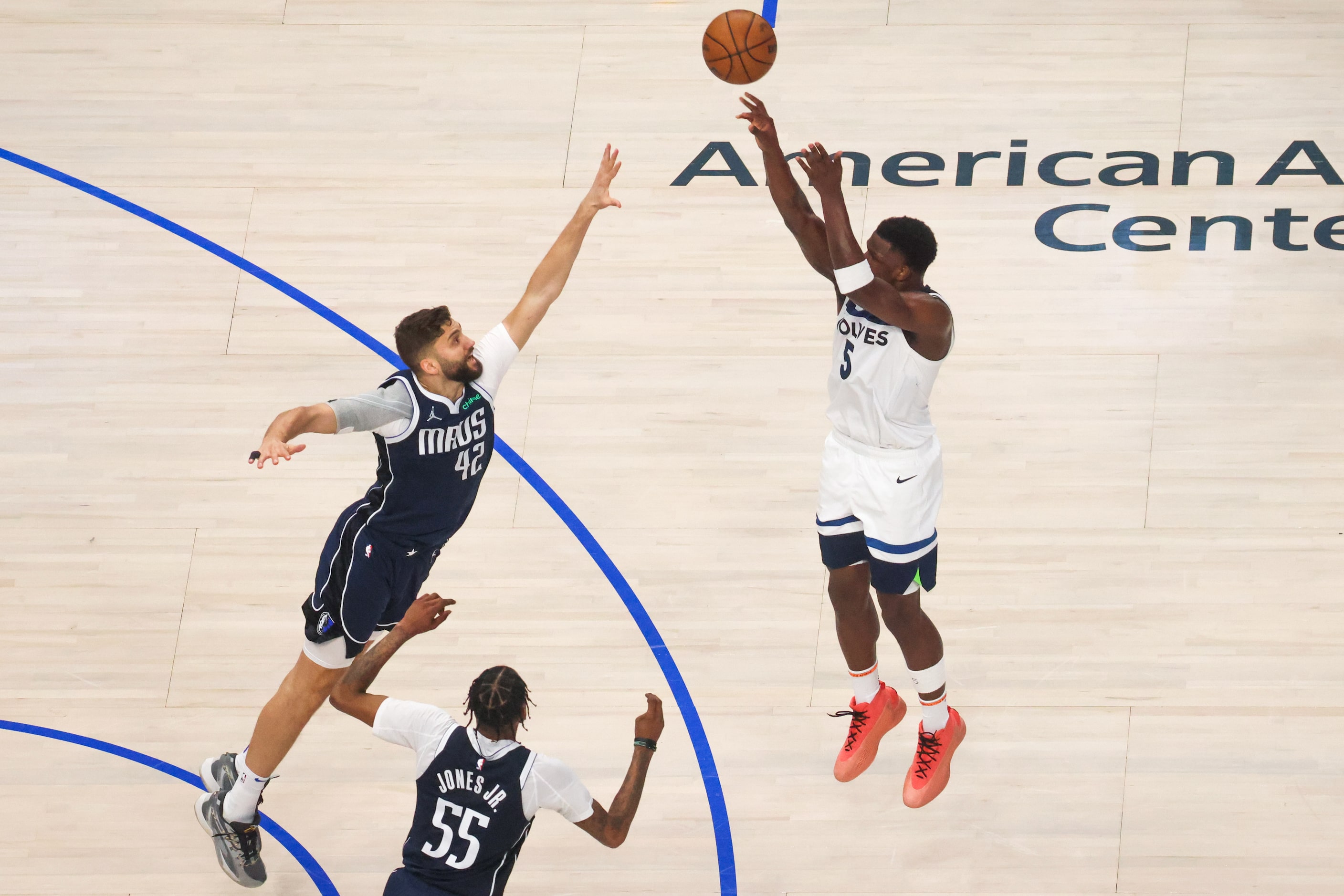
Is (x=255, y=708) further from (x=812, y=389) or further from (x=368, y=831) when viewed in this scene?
(x=812, y=389)

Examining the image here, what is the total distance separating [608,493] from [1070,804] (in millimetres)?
2803

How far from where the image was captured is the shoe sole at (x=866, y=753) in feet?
22.6

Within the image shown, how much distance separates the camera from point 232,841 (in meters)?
7.03

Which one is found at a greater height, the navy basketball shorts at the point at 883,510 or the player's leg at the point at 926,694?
the navy basketball shorts at the point at 883,510

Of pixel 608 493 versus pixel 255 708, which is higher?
pixel 608 493

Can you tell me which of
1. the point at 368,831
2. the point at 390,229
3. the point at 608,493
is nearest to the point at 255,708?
the point at 368,831

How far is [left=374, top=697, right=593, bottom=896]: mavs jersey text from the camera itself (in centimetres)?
586

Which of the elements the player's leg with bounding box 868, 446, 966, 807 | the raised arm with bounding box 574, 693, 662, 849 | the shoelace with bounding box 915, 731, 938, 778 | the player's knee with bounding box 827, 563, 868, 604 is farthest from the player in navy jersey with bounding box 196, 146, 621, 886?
the shoelace with bounding box 915, 731, 938, 778

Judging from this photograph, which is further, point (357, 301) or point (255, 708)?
point (357, 301)

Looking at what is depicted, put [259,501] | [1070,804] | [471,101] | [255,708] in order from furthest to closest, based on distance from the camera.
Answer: [471,101]
[259,501]
[255,708]
[1070,804]

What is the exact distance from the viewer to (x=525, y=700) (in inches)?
234

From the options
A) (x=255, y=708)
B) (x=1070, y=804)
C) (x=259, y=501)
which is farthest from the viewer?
(x=259, y=501)

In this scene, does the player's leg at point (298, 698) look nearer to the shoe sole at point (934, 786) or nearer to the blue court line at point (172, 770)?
the blue court line at point (172, 770)

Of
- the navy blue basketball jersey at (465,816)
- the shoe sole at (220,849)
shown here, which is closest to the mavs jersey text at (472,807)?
the navy blue basketball jersey at (465,816)
